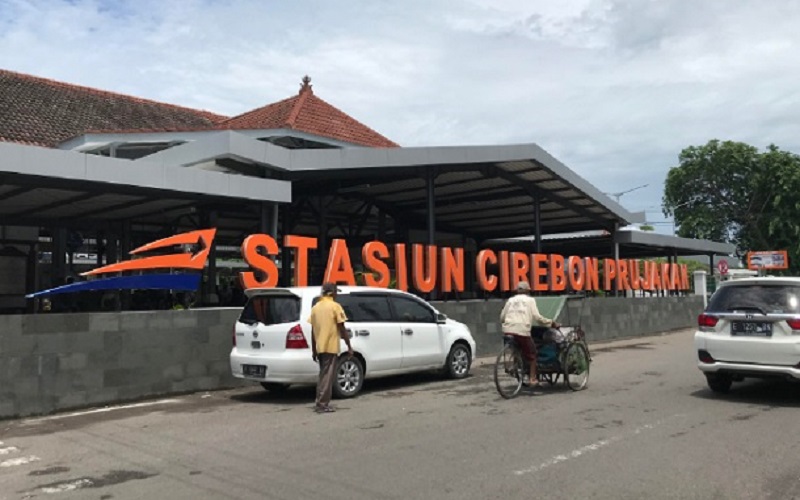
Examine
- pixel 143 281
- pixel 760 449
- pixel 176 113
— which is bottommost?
pixel 760 449

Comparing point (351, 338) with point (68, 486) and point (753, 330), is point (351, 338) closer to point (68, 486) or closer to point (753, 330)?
point (68, 486)

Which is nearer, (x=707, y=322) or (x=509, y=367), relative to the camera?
(x=707, y=322)

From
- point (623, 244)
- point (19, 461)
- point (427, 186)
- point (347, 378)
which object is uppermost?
point (427, 186)

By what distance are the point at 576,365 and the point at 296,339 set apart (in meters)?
4.42

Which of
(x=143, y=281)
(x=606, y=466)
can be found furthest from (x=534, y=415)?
(x=143, y=281)

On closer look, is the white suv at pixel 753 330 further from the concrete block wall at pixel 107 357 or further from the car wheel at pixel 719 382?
the concrete block wall at pixel 107 357

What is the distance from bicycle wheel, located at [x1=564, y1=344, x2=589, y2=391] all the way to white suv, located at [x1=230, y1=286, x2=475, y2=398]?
92.7 inches

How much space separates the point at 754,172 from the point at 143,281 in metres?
44.8

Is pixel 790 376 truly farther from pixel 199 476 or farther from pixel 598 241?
pixel 598 241

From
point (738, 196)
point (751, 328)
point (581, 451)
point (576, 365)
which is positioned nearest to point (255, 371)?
point (576, 365)

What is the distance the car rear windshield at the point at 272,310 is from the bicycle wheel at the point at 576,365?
167 inches

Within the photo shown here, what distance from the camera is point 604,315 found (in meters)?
22.5

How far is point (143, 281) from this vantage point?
36.5ft

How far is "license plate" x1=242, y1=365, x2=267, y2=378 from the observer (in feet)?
32.6
